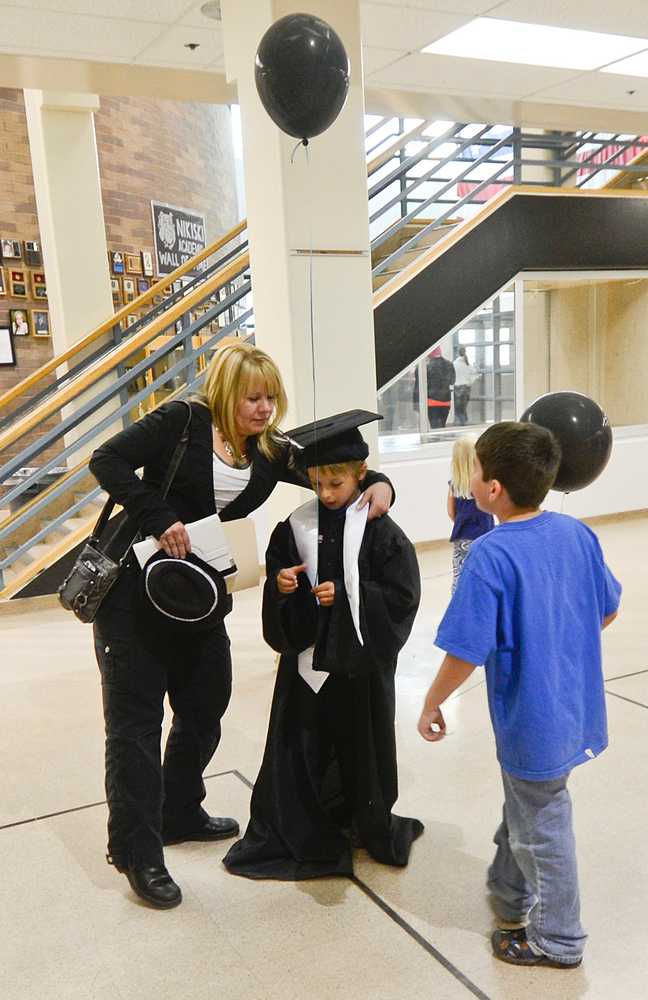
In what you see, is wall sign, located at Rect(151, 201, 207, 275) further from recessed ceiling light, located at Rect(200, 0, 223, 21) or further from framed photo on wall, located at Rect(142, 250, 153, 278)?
recessed ceiling light, located at Rect(200, 0, 223, 21)

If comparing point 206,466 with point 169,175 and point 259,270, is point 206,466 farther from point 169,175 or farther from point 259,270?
point 169,175

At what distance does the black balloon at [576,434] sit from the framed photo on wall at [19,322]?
6049 mm

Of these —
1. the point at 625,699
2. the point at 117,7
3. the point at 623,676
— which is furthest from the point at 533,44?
the point at 625,699

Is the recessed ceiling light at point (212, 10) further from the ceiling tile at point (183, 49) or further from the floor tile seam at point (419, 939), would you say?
the floor tile seam at point (419, 939)

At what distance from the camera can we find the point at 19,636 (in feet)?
15.7

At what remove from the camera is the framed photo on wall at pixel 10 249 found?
7.27 m

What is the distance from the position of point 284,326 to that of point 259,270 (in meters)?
0.32

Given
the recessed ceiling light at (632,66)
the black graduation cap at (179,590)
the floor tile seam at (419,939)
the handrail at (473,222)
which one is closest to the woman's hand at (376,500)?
the black graduation cap at (179,590)

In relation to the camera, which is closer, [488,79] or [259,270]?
[259,270]

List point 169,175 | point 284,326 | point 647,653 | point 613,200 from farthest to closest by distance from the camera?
1. point 169,175
2. point 613,200
3. point 647,653
4. point 284,326

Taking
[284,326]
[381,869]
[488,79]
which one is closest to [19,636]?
[284,326]

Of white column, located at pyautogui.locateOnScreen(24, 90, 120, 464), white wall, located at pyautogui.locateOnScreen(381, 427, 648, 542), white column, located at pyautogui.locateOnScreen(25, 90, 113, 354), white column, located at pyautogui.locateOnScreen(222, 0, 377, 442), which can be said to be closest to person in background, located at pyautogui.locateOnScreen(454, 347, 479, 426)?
white wall, located at pyautogui.locateOnScreen(381, 427, 648, 542)

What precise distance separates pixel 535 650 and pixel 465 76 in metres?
4.20

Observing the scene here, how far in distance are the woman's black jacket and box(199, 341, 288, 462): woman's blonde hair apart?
0.04 metres
